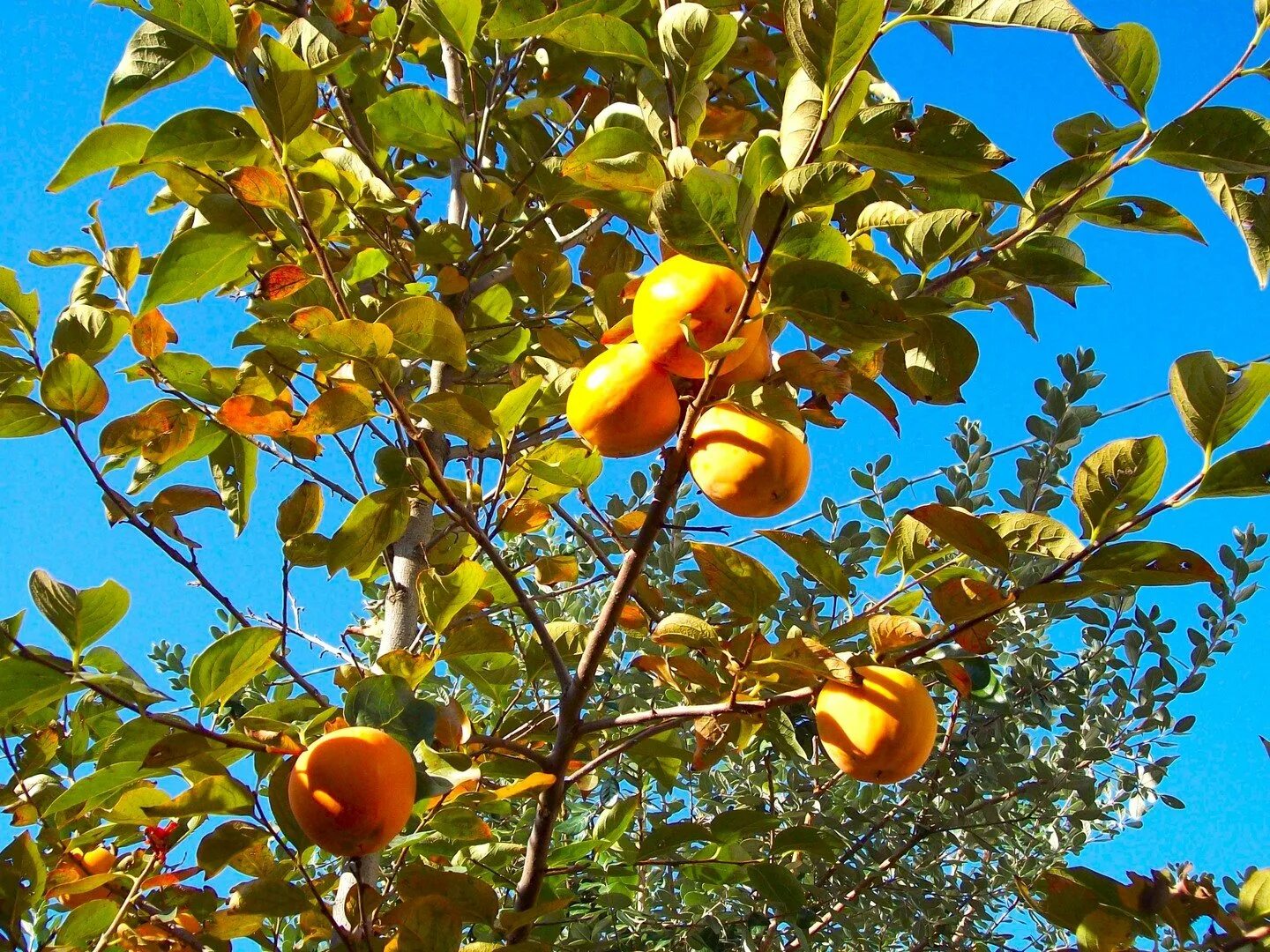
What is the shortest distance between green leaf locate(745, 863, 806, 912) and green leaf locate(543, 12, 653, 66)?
1172mm

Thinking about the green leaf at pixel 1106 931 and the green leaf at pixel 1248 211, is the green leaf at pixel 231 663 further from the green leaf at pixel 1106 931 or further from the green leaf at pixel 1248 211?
the green leaf at pixel 1248 211

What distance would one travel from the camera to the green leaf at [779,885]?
5.18 ft

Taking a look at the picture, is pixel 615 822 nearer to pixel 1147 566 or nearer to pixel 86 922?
pixel 86 922

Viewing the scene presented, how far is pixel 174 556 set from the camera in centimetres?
168

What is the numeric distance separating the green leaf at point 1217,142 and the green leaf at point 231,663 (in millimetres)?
1188

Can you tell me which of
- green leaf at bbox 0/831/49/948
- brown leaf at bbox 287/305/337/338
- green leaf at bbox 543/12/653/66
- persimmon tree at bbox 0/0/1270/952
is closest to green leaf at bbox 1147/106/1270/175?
persimmon tree at bbox 0/0/1270/952

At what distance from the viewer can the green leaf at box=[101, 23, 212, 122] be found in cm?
131

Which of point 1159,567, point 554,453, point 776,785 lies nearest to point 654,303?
point 554,453

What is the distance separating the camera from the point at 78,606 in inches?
53.7

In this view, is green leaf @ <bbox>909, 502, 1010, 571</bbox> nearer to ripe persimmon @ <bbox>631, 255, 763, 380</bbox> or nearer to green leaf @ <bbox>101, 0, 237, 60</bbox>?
ripe persimmon @ <bbox>631, 255, 763, 380</bbox>

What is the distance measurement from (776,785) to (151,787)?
5.70 feet

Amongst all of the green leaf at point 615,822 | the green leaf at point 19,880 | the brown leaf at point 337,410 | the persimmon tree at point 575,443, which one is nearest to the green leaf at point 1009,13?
the persimmon tree at point 575,443

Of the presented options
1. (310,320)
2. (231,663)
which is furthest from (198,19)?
(231,663)

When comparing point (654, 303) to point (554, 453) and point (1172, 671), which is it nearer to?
point (554, 453)
